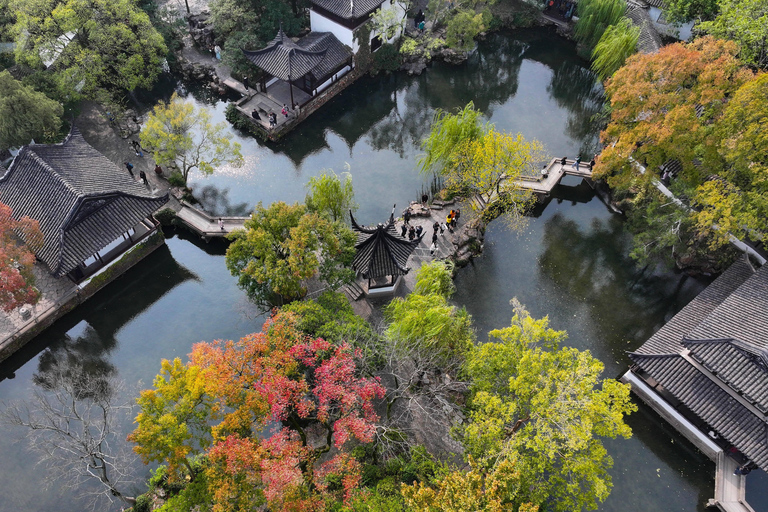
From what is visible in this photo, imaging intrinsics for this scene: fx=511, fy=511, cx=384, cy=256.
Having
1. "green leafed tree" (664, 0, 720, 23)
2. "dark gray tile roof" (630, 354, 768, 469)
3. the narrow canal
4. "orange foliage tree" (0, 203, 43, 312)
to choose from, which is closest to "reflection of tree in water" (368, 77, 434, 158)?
the narrow canal

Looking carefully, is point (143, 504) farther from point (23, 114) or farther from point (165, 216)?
point (23, 114)

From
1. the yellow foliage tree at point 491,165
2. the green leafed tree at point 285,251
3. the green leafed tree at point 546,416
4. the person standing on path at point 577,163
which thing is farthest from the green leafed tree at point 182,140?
the person standing on path at point 577,163

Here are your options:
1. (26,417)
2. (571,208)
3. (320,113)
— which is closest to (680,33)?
(571,208)

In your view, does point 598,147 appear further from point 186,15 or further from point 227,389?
point 186,15

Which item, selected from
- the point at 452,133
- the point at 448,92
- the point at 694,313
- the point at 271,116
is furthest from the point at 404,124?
the point at 694,313

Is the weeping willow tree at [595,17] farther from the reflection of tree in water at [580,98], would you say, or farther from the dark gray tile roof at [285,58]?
the dark gray tile roof at [285,58]

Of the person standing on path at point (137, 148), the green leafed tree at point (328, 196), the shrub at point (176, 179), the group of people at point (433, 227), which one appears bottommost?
the person standing on path at point (137, 148)
